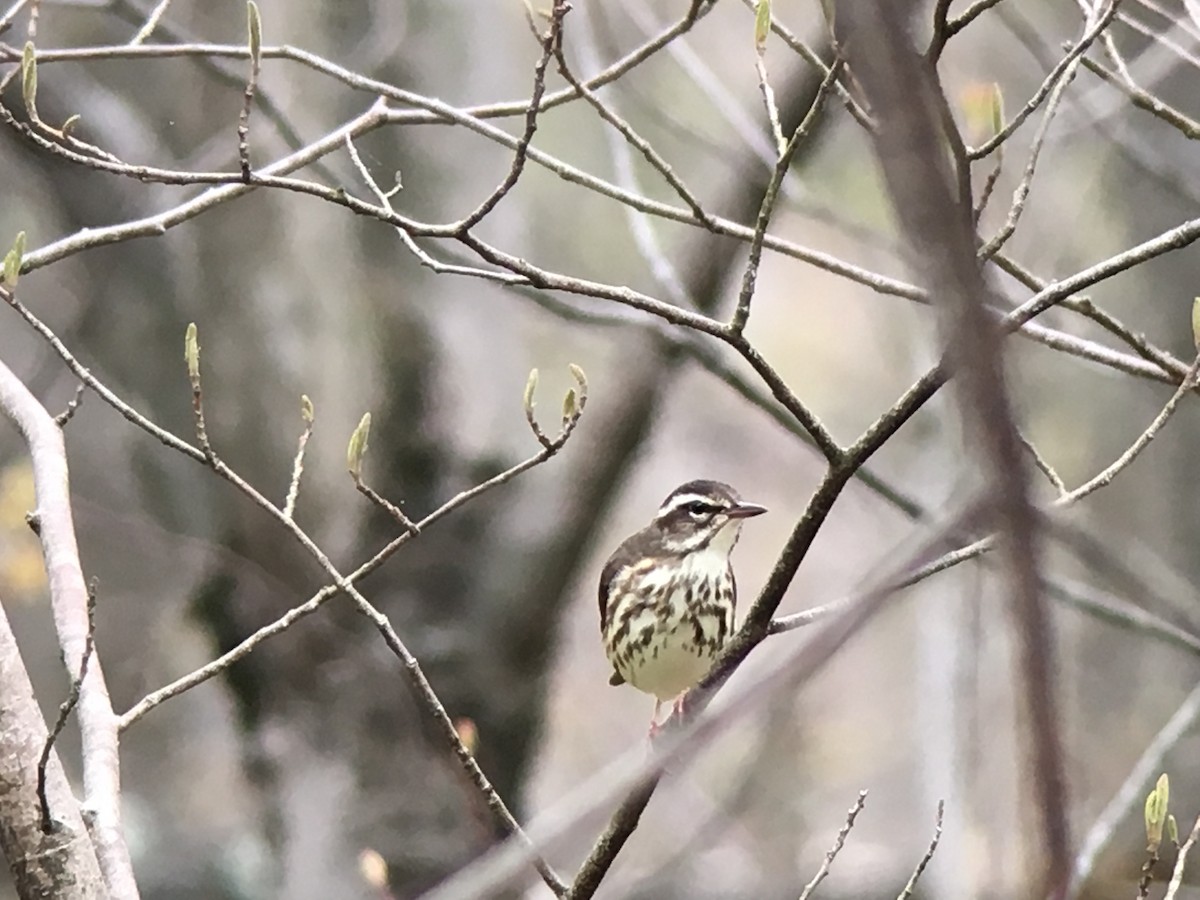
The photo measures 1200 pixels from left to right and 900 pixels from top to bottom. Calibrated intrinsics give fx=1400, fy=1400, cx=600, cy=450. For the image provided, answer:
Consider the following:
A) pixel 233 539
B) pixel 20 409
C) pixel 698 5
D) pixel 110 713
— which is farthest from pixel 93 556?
pixel 698 5

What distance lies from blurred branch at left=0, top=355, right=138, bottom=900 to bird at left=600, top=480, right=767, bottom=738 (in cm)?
132

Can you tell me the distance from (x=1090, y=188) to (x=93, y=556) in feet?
13.5

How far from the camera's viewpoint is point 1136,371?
2365mm

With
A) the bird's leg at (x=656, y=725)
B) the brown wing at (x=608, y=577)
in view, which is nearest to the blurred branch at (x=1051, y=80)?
the bird's leg at (x=656, y=725)

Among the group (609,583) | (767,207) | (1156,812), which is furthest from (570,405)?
(609,583)

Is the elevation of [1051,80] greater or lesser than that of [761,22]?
lesser

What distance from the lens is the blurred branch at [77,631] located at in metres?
2.02

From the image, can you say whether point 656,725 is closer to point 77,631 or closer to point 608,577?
point 608,577

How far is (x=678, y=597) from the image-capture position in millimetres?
3188

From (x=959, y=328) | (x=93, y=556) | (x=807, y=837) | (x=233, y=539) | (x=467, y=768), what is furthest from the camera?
(x=807, y=837)

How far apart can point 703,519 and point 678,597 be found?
9.1 inches

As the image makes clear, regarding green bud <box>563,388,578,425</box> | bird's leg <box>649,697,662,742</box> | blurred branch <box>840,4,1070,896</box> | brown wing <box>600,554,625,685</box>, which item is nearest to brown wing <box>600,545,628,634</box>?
brown wing <box>600,554,625,685</box>

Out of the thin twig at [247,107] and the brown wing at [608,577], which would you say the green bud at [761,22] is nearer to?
the thin twig at [247,107]

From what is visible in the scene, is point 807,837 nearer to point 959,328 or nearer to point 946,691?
point 946,691
